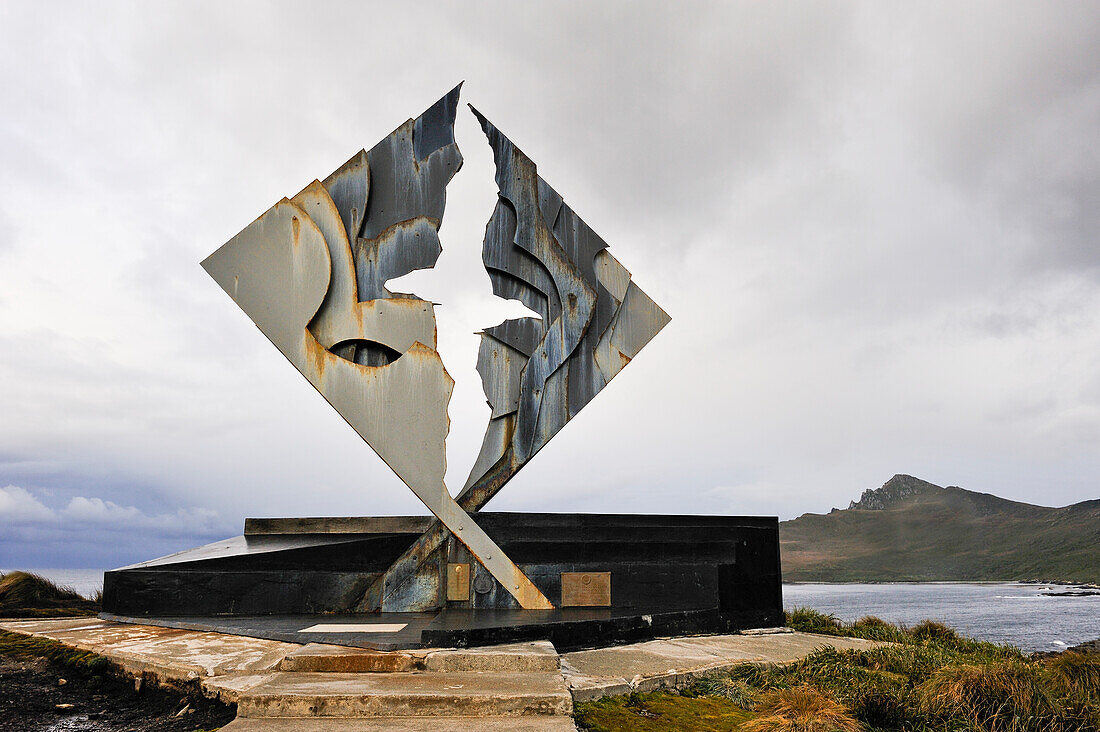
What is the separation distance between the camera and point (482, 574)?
8.18 meters

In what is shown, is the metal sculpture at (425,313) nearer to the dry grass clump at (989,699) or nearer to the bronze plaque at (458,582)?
the bronze plaque at (458,582)

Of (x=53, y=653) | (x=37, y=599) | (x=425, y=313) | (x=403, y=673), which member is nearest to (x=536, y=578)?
(x=425, y=313)

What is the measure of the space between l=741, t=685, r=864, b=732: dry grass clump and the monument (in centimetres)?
249

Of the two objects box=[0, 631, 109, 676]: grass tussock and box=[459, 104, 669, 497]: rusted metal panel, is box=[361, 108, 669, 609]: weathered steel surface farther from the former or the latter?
box=[0, 631, 109, 676]: grass tussock

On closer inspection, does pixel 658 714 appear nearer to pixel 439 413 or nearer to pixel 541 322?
pixel 439 413

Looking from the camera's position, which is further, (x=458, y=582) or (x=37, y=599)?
(x=37, y=599)

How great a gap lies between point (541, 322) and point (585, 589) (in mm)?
3178

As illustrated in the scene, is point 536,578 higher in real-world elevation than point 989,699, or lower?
higher

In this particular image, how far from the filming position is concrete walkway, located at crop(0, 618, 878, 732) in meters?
4.20

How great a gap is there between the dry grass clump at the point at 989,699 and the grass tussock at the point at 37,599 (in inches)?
381

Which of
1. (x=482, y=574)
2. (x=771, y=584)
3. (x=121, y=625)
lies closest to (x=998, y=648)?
(x=771, y=584)

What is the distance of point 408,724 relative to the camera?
401cm

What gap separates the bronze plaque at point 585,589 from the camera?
340 inches

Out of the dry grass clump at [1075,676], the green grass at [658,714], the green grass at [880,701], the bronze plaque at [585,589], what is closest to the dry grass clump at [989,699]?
the green grass at [880,701]
